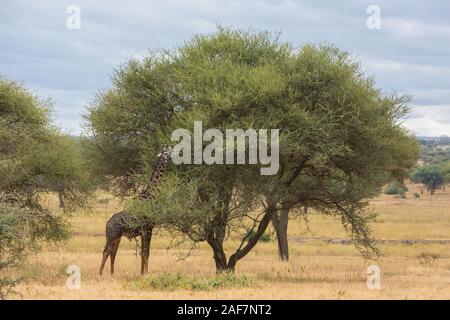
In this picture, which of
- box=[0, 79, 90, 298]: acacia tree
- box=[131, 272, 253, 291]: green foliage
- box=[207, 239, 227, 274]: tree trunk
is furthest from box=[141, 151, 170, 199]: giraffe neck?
box=[0, 79, 90, 298]: acacia tree

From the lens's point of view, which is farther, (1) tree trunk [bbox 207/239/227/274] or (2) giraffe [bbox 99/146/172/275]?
(1) tree trunk [bbox 207/239/227/274]

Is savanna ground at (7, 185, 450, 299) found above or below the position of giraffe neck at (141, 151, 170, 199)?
below

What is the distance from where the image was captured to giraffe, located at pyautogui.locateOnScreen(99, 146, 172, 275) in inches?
973

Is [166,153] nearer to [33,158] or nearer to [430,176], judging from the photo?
[33,158]

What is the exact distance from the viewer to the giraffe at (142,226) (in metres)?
24.7

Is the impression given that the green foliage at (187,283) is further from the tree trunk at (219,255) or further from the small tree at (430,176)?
the small tree at (430,176)

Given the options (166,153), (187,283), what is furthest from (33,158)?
(187,283)

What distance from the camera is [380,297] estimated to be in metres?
20.2

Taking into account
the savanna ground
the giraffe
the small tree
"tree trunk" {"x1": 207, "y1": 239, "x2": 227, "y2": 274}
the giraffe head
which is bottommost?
the savanna ground

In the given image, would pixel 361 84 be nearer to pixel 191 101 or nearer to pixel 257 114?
pixel 257 114

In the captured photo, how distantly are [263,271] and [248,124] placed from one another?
720 centimetres

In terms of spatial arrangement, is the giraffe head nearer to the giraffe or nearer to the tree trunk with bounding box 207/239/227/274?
the giraffe

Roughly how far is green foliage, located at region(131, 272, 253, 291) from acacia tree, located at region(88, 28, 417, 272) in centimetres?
231
